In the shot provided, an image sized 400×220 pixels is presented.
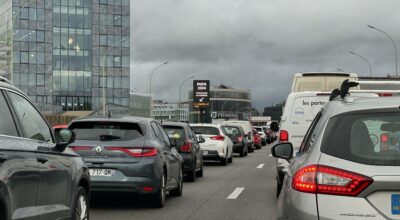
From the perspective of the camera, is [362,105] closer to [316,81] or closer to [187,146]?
[187,146]

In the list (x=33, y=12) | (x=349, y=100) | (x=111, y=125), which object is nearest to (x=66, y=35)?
(x=33, y=12)

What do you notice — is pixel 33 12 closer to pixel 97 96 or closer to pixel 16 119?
pixel 97 96

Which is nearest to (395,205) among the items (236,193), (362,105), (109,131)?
(362,105)

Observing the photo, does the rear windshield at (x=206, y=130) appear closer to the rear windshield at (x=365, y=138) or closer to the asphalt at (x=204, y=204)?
the asphalt at (x=204, y=204)

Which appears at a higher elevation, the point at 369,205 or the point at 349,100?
the point at 349,100

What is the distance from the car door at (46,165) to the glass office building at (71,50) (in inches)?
2943

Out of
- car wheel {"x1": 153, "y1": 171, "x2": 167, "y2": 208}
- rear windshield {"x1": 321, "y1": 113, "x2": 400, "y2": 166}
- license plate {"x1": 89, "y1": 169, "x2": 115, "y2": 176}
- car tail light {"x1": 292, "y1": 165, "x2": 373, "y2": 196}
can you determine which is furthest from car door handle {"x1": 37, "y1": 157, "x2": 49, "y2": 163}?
car wheel {"x1": 153, "y1": 171, "x2": 167, "y2": 208}

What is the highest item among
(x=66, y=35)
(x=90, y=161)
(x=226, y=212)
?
(x=66, y=35)

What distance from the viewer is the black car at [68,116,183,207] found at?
9.65 metres

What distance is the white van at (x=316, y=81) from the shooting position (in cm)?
1694

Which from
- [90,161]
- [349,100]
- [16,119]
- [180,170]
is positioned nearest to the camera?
[349,100]

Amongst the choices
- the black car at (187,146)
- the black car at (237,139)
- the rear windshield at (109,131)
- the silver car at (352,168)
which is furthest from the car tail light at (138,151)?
the black car at (237,139)

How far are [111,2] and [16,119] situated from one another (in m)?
81.0

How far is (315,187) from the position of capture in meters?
4.15
